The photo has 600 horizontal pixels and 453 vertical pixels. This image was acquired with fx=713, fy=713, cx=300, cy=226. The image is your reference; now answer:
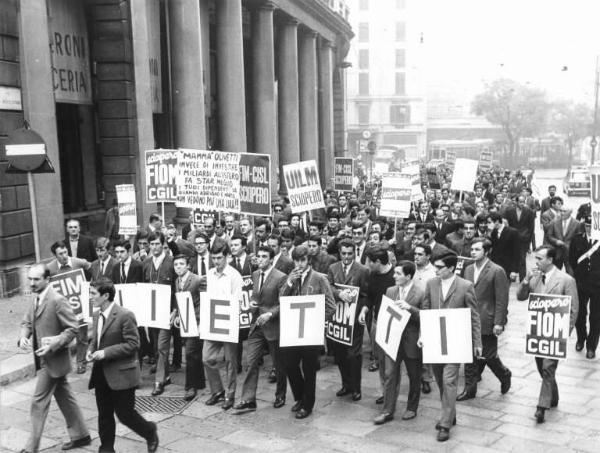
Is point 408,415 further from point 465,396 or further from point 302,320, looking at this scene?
point 302,320

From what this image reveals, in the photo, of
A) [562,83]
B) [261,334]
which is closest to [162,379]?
[261,334]

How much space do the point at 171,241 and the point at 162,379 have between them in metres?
3.58

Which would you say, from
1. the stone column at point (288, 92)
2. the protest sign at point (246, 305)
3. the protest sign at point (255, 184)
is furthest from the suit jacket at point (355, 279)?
the stone column at point (288, 92)

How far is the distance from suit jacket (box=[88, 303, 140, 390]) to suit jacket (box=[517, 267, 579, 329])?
4.42 meters

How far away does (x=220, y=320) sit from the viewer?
→ 332 inches

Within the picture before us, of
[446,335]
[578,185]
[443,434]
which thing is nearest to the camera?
[443,434]

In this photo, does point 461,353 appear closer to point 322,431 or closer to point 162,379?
point 322,431

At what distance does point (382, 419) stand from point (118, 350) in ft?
9.94

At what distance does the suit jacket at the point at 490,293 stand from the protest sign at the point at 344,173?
12.8 meters

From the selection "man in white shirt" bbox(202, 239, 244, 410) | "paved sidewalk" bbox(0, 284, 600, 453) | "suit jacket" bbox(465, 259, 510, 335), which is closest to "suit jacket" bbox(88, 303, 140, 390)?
"paved sidewalk" bbox(0, 284, 600, 453)

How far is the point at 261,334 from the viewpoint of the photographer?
8531 mm

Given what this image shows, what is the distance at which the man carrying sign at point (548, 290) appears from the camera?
7.89 meters

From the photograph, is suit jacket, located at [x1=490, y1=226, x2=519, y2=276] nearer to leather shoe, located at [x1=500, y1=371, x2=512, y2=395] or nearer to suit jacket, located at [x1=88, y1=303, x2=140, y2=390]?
leather shoe, located at [x1=500, y1=371, x2=512, y2=395]

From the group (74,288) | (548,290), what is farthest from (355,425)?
(74,288)
